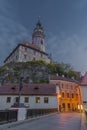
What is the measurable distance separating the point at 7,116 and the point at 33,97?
3033cm

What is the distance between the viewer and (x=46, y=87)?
48750 millimetres

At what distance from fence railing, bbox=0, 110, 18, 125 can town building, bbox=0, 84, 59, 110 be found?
89.3 ft

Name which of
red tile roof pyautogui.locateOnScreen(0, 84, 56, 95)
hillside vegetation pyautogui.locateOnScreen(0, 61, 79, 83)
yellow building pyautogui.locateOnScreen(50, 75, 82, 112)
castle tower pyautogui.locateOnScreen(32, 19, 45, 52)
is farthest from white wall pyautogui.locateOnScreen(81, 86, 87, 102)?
castle tower pyautogui.locateOnScreen(32, 19, 45, 52)

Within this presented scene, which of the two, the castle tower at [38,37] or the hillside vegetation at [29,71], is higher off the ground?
the castle tower at [38,37]

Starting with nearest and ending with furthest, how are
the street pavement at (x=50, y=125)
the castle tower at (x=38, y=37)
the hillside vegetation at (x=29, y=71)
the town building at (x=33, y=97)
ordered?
the street pavement at (x=50, y=125)
the town building at (x=33, y=97)
the hillside vegetation at (x=29, y=71)
the castle tower at (x=38, y=37)

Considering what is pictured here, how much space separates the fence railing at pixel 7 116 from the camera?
15062 millimetres

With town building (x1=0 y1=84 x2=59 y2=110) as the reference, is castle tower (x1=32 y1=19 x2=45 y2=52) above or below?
above

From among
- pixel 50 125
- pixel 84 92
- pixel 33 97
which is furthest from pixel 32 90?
pixel 50 125

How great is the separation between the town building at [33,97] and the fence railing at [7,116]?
2723 centimetres

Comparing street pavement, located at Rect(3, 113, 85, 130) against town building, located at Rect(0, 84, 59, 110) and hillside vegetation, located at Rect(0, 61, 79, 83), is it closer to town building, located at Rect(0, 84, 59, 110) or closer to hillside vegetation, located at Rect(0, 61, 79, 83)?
town building, located at Rect(0, 84, 59, 110)

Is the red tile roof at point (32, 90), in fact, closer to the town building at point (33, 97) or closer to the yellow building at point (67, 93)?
the town building at point (33, 97)

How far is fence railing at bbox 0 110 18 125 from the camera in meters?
15.1

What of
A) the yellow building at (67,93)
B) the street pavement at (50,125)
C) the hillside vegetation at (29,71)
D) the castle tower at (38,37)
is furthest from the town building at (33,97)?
the castle tower at (38,37)

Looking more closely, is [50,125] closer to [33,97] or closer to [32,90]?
[33,97]
